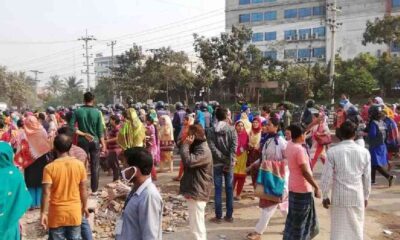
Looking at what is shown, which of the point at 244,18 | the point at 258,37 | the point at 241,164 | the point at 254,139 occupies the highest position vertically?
the point at 244,18

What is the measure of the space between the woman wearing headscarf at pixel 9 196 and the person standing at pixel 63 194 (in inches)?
15.6

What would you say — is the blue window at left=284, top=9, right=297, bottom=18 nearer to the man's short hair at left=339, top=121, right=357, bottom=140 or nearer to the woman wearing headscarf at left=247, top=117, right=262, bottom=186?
the woman wearing headscarf at left=247, top=117, right=262, bottom=186

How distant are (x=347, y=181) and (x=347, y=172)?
0.10 metres

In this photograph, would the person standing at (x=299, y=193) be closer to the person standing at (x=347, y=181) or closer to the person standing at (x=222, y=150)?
the person standing at (x=347, y=181)

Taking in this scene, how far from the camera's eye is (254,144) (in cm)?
798

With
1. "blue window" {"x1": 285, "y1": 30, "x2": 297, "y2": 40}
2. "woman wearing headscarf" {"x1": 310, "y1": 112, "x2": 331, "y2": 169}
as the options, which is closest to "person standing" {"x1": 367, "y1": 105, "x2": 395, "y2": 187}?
Answer: "woman wearing headscarf" {"x1": 310, "y1": 112, "x2": 331, "y2": 169}

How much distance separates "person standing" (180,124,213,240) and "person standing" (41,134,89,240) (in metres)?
1.36

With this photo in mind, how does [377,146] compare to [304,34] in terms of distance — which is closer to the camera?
[377,146]

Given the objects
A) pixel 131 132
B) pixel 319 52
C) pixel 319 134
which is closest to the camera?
pixel 131 132

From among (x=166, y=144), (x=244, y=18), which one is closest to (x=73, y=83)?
(x=244, y=18)

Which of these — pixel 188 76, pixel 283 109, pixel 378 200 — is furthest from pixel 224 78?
pixel 378 200

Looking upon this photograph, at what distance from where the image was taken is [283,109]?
12398 millimetres

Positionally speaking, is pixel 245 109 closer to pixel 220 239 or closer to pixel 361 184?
pixel 220 239

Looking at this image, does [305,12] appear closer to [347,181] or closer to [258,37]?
[258,37]
